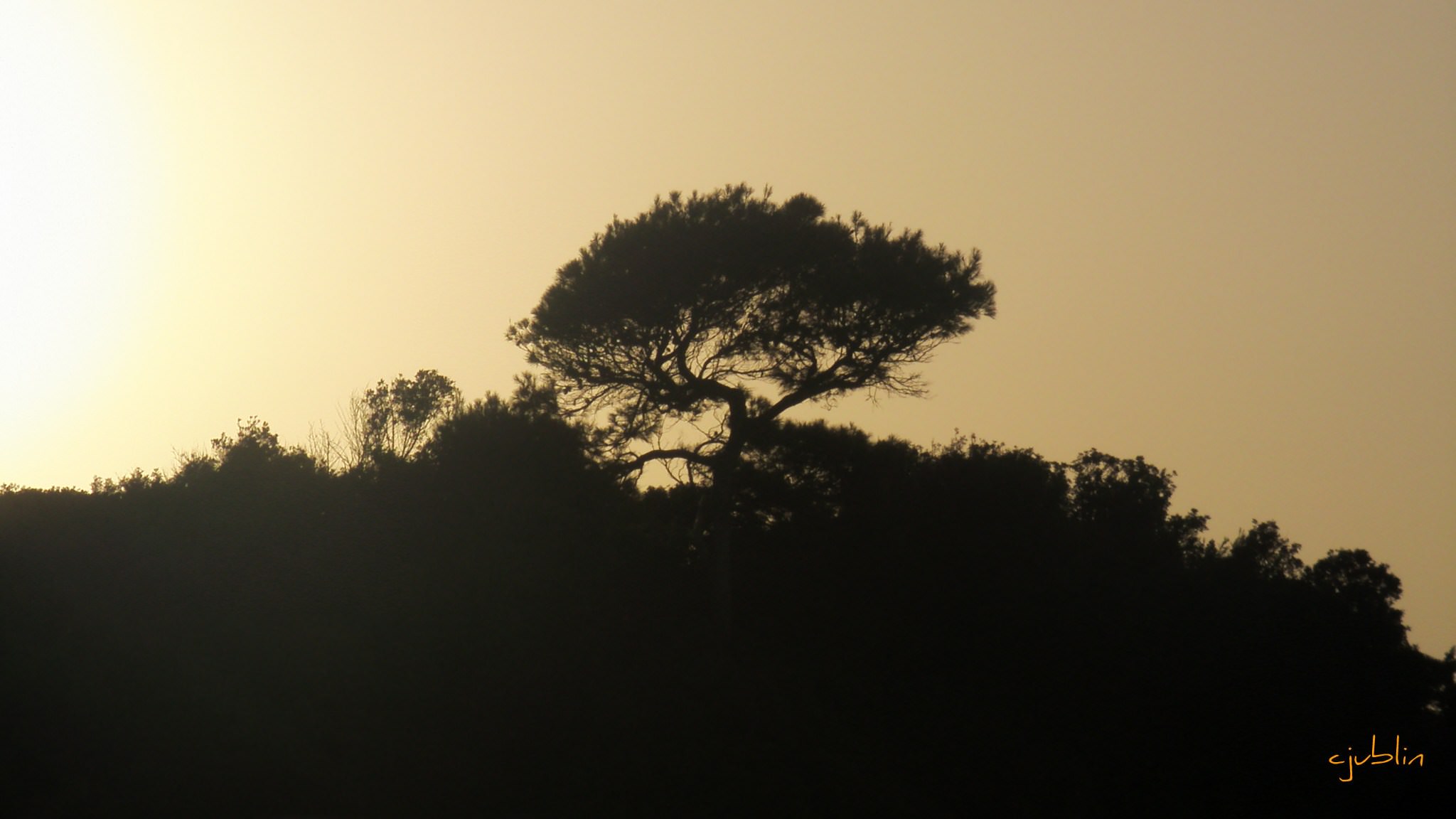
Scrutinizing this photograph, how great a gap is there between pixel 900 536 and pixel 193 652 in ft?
52.2

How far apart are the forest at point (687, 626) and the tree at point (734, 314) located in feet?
0.28

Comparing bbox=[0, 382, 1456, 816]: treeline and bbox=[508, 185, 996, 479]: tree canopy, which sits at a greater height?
bbox=[508, 185, 996, 479]: tree canopy

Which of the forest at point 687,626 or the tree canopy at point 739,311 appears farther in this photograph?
the tree canopy at point 739,311

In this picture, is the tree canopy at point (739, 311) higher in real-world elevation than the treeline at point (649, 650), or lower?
higher

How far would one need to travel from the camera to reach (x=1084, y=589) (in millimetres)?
31781

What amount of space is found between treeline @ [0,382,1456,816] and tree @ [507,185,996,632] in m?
1.30

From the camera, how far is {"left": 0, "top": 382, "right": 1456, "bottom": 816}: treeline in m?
21.4

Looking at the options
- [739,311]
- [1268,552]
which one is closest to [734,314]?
[739,311]

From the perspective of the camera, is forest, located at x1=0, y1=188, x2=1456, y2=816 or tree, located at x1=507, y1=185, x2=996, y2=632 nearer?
forest, located at x1=0, y1=188, x2=1456, y2=816

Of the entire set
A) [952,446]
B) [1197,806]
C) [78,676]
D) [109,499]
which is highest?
[952,446]

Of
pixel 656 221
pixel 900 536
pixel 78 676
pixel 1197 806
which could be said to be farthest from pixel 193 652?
pixel 1197 806

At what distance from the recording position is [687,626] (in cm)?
2986

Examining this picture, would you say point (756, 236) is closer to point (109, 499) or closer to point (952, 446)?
point (952, 446)

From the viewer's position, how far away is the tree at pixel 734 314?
99.7 feet
